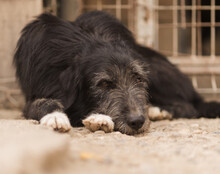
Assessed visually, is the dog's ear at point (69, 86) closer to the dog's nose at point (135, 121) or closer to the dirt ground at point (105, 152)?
the dirt ground at point (105, 152)

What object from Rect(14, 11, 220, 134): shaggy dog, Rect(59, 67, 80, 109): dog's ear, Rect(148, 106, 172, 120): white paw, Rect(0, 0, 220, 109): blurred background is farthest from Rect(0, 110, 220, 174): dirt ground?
Rect(0, 0, 220, 109): blurred background

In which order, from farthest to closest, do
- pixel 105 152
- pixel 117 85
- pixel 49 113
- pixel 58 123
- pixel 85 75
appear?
pixel 85 75, pixel 117 85, pixel 49 113, pixel 58 123, pixel 105 152

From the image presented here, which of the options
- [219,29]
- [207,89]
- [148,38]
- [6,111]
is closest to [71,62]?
[6,111]

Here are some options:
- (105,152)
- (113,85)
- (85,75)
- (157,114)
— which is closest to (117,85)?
(113,85)

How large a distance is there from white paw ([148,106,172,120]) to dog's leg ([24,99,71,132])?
1.33 m

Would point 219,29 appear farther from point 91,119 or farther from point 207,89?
point 91,119

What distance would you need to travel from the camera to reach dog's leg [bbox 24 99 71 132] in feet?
10.6

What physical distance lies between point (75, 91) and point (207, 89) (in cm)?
310

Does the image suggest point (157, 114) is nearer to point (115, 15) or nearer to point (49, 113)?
point (49, 113)

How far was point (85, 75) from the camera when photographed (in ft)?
12.7

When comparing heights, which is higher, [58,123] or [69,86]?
[69,86]

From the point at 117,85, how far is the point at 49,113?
0.70 metres

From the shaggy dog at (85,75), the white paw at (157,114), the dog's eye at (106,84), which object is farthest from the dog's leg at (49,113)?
the white paw at (157,114)

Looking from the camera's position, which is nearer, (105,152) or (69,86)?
(105,152)
